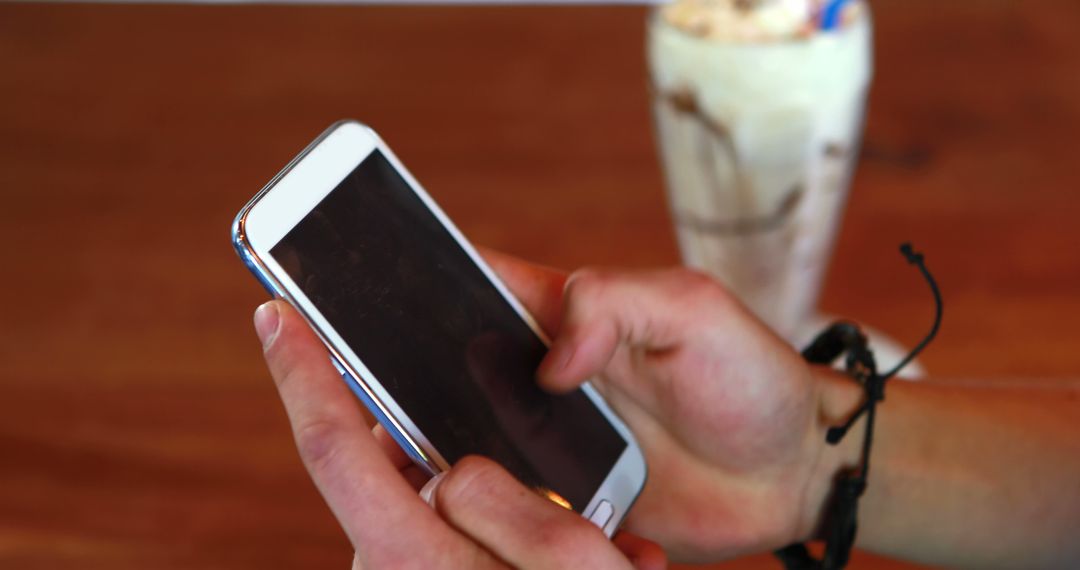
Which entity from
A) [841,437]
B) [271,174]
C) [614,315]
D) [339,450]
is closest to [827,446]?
[841,437]

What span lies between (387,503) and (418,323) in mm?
69

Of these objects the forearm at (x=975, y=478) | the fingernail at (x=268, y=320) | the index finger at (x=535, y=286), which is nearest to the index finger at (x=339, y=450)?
the fingernail at (x=268, y=320)

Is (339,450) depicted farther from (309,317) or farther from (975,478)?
(975,478)

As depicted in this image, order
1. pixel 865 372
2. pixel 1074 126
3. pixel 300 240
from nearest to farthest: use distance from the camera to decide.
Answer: pixel 300 240, pixel 865 372, pixel 1074 126

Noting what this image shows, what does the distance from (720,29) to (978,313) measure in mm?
214

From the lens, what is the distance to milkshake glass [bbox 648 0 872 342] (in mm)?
442

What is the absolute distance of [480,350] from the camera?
1.19ft

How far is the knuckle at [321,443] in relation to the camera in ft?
0.98

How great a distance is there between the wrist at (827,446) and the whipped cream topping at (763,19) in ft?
0.47

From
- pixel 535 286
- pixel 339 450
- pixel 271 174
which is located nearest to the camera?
pixel 339 450

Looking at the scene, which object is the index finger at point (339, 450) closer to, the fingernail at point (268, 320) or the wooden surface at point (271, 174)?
the fingernail at point (268, 320)

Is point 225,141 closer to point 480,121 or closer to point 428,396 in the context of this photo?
point 480,121

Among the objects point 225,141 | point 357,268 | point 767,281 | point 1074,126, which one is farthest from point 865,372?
point 225,141

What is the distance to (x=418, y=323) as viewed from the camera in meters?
0.35
